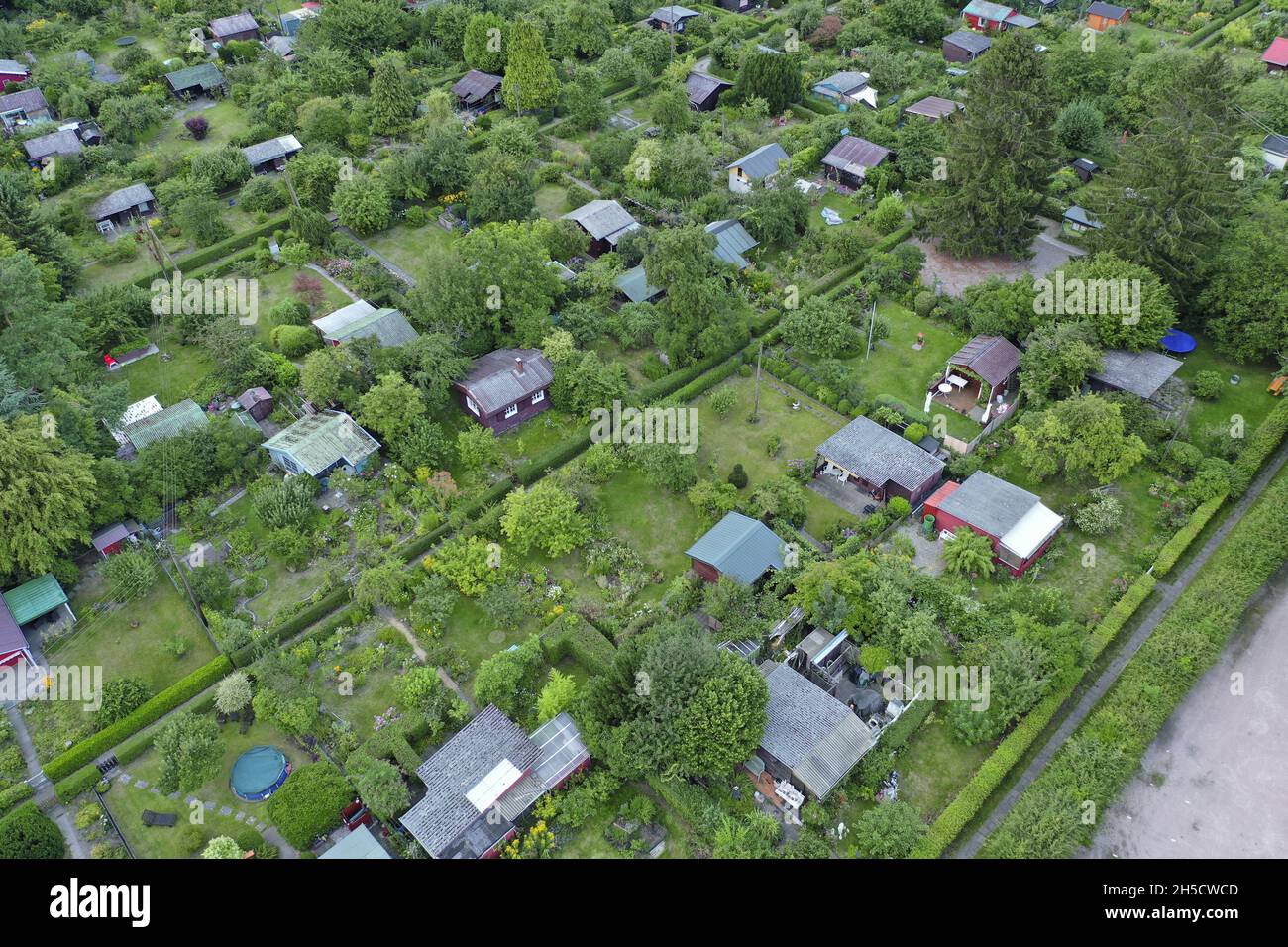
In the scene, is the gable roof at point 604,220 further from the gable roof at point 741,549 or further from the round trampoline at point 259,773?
the round trampoline at point 259,773

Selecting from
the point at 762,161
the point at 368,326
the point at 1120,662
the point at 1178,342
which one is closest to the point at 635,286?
the point at 368,326

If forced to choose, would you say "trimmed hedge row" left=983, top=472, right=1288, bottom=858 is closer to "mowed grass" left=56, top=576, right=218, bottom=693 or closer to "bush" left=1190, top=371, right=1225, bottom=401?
"bush" left=1190, top=371, right=1225, bottom=401

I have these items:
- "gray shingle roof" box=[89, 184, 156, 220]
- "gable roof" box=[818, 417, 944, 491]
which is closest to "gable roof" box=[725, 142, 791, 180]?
"gable roof" box=[818, 417, 944, 491]

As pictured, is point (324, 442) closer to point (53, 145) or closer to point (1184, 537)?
Answer: point (1184, 537)

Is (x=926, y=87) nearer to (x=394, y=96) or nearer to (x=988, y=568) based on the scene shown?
(x=394, y=96)

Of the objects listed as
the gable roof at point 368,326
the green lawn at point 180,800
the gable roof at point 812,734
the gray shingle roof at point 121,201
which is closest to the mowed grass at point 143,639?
the green lawn at point 180,800

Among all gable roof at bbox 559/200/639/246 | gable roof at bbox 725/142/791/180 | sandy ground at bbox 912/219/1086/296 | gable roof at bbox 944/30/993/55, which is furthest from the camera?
gable roof at bbox 944/30/993/55

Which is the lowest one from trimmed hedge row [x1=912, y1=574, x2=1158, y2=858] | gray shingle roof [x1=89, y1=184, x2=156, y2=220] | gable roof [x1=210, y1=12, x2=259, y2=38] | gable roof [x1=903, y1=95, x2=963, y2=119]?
trimmed hedge row [x1=912, y1=574, x2=1158, y2=858]

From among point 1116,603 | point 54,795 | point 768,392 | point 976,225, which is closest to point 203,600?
point 54,795
